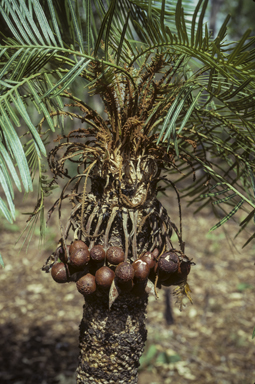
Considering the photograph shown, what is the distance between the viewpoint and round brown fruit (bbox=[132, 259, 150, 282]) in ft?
2.93

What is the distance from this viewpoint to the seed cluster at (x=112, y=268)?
2.95 ft

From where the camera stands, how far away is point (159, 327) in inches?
128

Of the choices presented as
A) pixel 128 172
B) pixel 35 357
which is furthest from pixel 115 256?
pixel 35 357

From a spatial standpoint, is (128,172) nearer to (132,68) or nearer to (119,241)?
(119,241)

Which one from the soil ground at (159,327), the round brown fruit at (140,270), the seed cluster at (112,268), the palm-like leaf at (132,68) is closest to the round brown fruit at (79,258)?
the seed cluster at (112,268)

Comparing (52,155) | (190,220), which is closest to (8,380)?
(52,155)

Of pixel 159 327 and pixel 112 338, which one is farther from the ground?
pixel 112 338

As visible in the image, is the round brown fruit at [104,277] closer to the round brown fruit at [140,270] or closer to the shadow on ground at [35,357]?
the round brown fruit at [140,270]

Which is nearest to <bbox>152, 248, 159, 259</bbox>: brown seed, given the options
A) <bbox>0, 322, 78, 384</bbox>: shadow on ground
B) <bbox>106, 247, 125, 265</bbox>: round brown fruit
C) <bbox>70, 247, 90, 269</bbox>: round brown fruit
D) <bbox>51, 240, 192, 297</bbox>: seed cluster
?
<bbox>51, 240, 192, 297</bbox>: seed cluster

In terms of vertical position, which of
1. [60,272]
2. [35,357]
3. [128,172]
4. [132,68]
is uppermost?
[132,68]

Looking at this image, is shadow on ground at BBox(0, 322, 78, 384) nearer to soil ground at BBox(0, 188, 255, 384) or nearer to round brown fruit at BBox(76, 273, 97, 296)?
soil ground at BBox(0, 188, 255, 384)

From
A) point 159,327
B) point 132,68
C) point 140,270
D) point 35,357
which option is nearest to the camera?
point 140,270

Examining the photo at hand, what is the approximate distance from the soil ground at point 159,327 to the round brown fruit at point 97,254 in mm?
1428

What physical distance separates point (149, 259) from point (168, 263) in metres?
0.06
